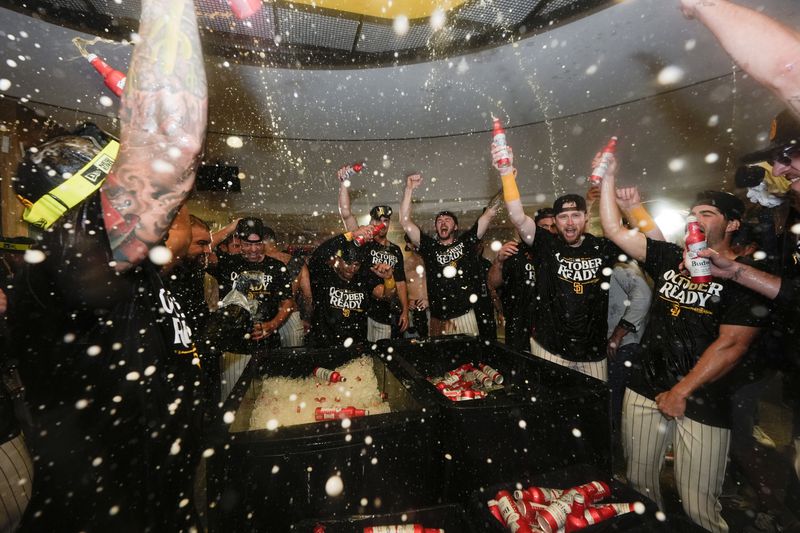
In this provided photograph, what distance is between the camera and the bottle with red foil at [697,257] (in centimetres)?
199

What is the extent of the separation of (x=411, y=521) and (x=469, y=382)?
122cm

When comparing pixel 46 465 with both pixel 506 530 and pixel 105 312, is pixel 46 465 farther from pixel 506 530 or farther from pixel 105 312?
pixel 506 530

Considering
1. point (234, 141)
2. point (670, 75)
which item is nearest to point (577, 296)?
point (670, 75)

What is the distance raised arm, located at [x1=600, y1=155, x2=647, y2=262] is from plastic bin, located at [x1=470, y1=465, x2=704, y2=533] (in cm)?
181

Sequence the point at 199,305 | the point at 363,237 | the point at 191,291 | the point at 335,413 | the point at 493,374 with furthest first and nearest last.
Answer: the point at 363,237
the point at 199,305
the point at 191,291
the point at 493,374
the point at 335,413

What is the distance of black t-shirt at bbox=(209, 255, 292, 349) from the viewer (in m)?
4.06

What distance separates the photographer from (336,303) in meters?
4.19

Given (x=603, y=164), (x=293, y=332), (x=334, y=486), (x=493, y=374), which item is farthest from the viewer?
(x=293, y=332)

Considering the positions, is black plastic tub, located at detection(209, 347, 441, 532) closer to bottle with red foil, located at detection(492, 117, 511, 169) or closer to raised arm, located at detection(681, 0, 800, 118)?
raised arm, located at detection(681, 0, 800, 118)

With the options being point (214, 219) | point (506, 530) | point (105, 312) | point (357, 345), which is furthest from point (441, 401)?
point (214, 219)

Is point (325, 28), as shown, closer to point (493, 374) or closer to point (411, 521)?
point (493, 374)

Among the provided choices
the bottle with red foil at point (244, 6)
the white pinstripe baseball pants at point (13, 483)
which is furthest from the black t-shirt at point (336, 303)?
the bottle with red foil at point (244, 6)

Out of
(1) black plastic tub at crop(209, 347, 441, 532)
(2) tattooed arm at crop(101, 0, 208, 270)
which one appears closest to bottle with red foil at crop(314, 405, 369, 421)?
(1) black plastic tub at crop(209, 347, 441, 532)

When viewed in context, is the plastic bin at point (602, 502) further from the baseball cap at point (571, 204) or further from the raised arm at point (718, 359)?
the baseball cap at point (571, 204)
